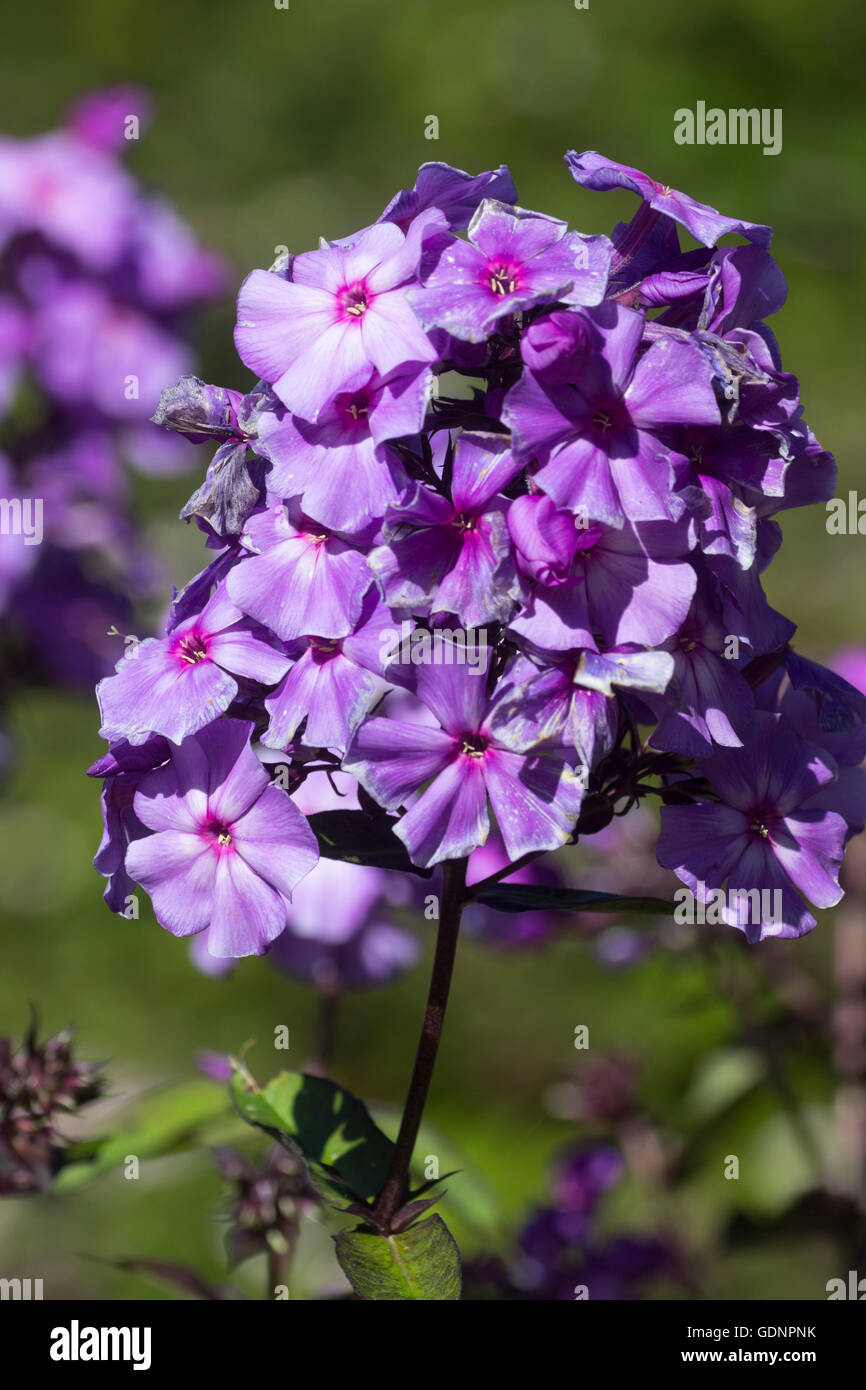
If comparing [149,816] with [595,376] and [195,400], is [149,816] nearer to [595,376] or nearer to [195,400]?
[195,400]

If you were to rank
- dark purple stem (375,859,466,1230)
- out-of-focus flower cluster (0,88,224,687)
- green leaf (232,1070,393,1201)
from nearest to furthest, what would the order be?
dark purple stem (375,859,466,1230), green leaf (232,1070,393,1201), out-of-focus flower cluster (0,88,224,687)

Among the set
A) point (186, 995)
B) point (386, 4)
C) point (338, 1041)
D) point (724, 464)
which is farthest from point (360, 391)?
point (386, 4)

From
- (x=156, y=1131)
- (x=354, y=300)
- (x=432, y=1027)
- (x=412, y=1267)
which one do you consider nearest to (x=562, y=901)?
(x=432, y=1027)

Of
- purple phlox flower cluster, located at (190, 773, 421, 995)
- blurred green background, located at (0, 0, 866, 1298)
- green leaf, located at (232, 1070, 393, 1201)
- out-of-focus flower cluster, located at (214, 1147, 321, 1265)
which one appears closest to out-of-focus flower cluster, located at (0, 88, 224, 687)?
blurred green background, located at (0, 0, 866, 1298)

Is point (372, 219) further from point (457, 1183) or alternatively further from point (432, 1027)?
point (432, 1027)

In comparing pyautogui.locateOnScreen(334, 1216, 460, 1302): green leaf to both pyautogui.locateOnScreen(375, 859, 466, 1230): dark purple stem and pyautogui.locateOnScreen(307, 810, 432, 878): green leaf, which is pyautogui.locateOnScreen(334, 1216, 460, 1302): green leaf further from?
pyautogui.locateOnScreen(307, 810, 432, 878): green leaf

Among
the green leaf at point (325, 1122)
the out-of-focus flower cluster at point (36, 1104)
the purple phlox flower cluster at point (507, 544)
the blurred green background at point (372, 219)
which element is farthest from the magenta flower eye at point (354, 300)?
the blurred green background at point (372, 219)
